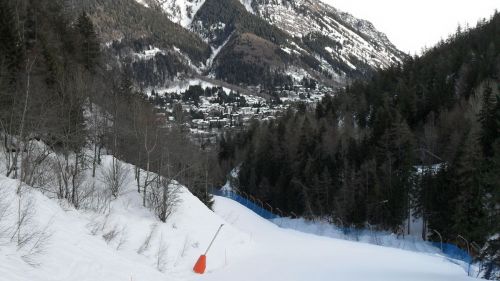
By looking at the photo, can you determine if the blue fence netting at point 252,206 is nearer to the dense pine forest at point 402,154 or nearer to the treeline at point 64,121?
the dense pine forest at point 402,154

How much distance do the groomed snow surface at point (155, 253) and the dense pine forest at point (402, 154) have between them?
674 centimetres

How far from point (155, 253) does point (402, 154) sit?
42979 mm

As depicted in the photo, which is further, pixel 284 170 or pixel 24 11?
pixel 284 170

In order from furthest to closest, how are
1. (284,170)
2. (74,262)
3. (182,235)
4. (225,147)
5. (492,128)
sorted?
(225,147), (284,170), (492,128), (182,235), (74,262)

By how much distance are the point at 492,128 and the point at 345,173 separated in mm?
18555

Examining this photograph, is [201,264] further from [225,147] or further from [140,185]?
[225,147]

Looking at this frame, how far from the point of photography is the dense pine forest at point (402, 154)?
4356 cm

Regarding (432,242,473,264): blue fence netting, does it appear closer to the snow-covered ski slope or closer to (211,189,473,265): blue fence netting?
(211,189,473,265): blue fence netting

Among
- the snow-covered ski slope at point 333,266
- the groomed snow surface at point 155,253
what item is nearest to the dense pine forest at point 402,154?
the snow-covered ski slope at point 333,266

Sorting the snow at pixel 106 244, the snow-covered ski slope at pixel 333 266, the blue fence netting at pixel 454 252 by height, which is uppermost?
the snow at pixel 106 244

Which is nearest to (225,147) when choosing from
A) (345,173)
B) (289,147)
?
(289,147)

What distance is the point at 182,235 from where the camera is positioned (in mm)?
24531

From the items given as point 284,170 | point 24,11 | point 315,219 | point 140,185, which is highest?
point 24,11

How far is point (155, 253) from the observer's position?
19188mm
